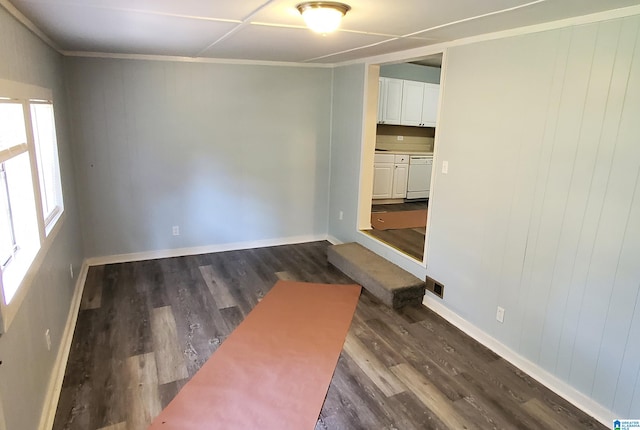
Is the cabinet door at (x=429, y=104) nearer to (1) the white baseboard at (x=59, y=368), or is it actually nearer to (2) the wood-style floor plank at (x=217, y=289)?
(2) the wood-style floor plank at (x=217, y=289)

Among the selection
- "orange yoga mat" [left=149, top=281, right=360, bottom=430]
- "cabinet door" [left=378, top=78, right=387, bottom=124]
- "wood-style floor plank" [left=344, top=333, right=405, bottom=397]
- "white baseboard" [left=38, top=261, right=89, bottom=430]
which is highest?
"cabinet door" [left=378, top=78, right=387, bottom=124]

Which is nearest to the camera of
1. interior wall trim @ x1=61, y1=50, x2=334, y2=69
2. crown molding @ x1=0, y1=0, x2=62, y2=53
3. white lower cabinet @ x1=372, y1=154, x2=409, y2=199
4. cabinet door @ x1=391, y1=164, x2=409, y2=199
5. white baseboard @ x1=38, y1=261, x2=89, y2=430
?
crown molding @ x1=0, y1=0, x2=62, y2=53

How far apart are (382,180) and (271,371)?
15.4 feet

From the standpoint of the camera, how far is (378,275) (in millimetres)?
3729

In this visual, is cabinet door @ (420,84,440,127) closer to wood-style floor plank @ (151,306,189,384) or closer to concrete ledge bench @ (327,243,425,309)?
concrete ledge bench @ (327,243,425,309)

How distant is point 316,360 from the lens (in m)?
2.74

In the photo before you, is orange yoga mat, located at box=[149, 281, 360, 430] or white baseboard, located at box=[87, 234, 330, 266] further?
white baseboard, located at box=[87, 234, 330, 266]

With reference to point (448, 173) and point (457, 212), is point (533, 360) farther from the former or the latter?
point (448, 173)

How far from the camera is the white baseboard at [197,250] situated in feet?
14.5

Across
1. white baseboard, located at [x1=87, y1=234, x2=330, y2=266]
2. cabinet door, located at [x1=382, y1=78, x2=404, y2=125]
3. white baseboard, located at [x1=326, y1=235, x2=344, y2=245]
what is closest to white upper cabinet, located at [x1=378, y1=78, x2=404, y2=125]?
cabinet door, located at [x1=382, y1=78, x2=404, y2=125]

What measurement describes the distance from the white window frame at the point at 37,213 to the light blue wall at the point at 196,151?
1.02 meters

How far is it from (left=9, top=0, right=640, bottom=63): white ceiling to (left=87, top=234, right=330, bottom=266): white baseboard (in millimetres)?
2205

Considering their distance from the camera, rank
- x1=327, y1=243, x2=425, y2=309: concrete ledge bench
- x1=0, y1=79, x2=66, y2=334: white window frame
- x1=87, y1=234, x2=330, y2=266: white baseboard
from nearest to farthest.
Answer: x1=0, y1=79, x2=66, y2=334: white window frame, x1=327, y1=243, x2=425, y2=309: concrete ledge bench, x1=87, y1=234, x2=330, y2=266: white baseboard

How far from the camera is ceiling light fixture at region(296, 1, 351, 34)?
2002 mm
